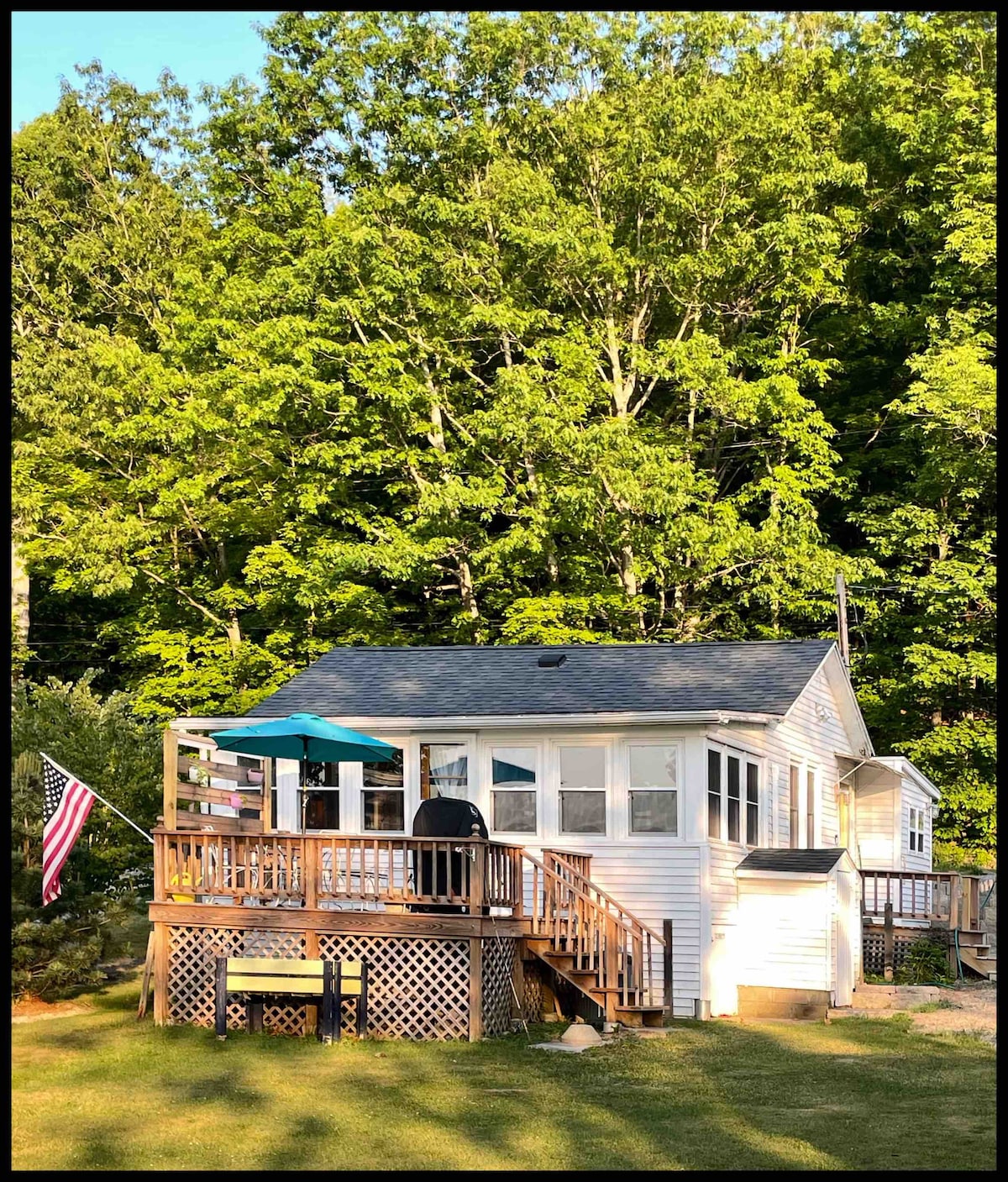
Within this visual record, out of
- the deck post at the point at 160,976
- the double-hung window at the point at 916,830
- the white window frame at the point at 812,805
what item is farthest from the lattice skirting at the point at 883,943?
the deck post at the point at 160,976

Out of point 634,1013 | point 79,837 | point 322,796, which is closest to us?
point 634,1013

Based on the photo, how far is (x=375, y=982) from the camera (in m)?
15.0

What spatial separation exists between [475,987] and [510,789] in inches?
167

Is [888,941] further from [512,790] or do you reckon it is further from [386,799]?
[386,799]

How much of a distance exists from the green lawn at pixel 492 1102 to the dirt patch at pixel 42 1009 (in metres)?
0.54

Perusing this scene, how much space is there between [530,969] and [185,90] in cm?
3028

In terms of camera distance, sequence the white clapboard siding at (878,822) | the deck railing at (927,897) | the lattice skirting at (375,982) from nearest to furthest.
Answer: the lattice skirting at (375,982), the deck railing at (927,897), the white clapboard siding at (878,822)

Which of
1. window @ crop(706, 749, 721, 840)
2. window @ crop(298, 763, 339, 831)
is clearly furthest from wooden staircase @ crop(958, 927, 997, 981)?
window @ crop(298, 763, 339, 831)

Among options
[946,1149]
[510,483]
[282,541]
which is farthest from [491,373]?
[946,1149]

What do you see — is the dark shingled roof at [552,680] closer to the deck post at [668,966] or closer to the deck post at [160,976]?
the deck post at [668,966]

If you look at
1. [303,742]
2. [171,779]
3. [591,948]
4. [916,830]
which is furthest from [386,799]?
[916,830]

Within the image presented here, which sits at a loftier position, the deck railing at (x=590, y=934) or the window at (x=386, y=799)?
the window at (x=386, y=799)

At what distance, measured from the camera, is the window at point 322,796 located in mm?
19188

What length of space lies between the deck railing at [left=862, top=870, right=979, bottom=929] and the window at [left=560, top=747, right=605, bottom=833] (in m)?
5.98
